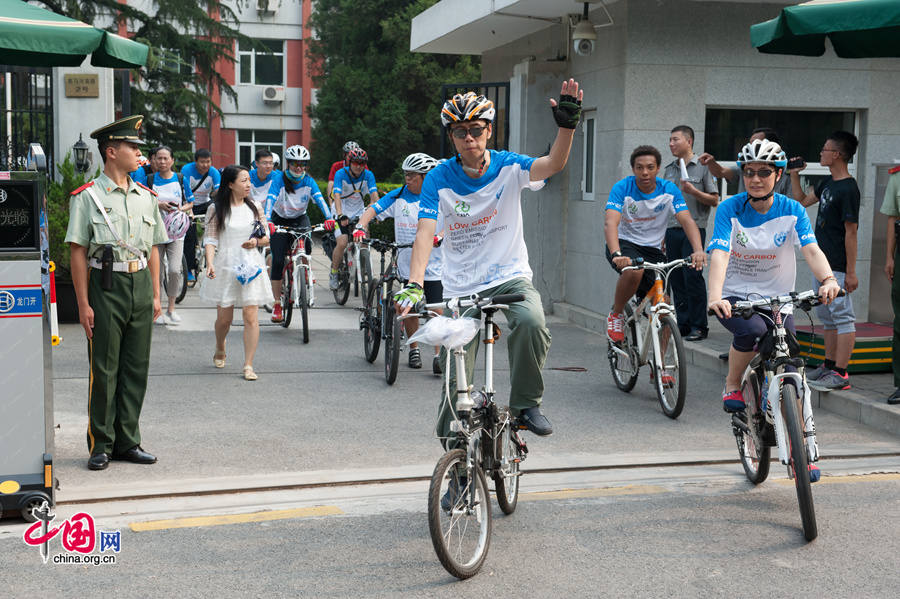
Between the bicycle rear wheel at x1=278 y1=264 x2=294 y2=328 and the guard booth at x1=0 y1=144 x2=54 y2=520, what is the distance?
254 inches

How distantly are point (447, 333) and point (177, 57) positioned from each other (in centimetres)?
2314

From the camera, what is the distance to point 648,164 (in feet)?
29.3

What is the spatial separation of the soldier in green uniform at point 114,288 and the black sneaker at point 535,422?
101 inches

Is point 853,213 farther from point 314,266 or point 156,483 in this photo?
point 314,266

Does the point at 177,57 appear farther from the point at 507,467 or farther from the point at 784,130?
the point at 507,467

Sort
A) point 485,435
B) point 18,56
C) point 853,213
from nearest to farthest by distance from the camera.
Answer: point 485,435 < point 18,56 < point 853,213

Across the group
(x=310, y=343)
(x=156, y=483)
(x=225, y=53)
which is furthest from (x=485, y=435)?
(x=225, y=53)

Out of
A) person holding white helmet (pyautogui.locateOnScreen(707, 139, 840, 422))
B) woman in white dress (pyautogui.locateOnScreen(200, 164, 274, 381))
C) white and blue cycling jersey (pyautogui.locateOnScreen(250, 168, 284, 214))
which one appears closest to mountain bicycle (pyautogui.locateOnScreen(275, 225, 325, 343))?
white and blue cycling jersey (pyautogui.locateOnScreen(250, 168, 284, 214))

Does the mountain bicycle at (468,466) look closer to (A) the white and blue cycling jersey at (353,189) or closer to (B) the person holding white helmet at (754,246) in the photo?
(B) the person holding white helmet at (754,246)

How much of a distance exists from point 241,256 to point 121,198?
2.97 meters

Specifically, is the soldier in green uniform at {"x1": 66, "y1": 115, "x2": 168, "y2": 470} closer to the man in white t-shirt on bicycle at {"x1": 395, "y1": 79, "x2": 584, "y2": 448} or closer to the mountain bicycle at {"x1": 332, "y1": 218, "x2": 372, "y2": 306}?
the man in white t-shirt on bicycle at {"x1": 395, "y1": 79, "x2": 584, "y2": 448}

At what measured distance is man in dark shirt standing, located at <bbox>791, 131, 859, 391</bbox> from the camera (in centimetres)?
858

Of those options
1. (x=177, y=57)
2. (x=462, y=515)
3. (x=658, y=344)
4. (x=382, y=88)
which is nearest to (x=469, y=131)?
(x=462, y=515)

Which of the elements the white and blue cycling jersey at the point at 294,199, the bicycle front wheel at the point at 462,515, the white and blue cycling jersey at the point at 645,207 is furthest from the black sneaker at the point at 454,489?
the white and blue cycling jersey at the point at 294,199
